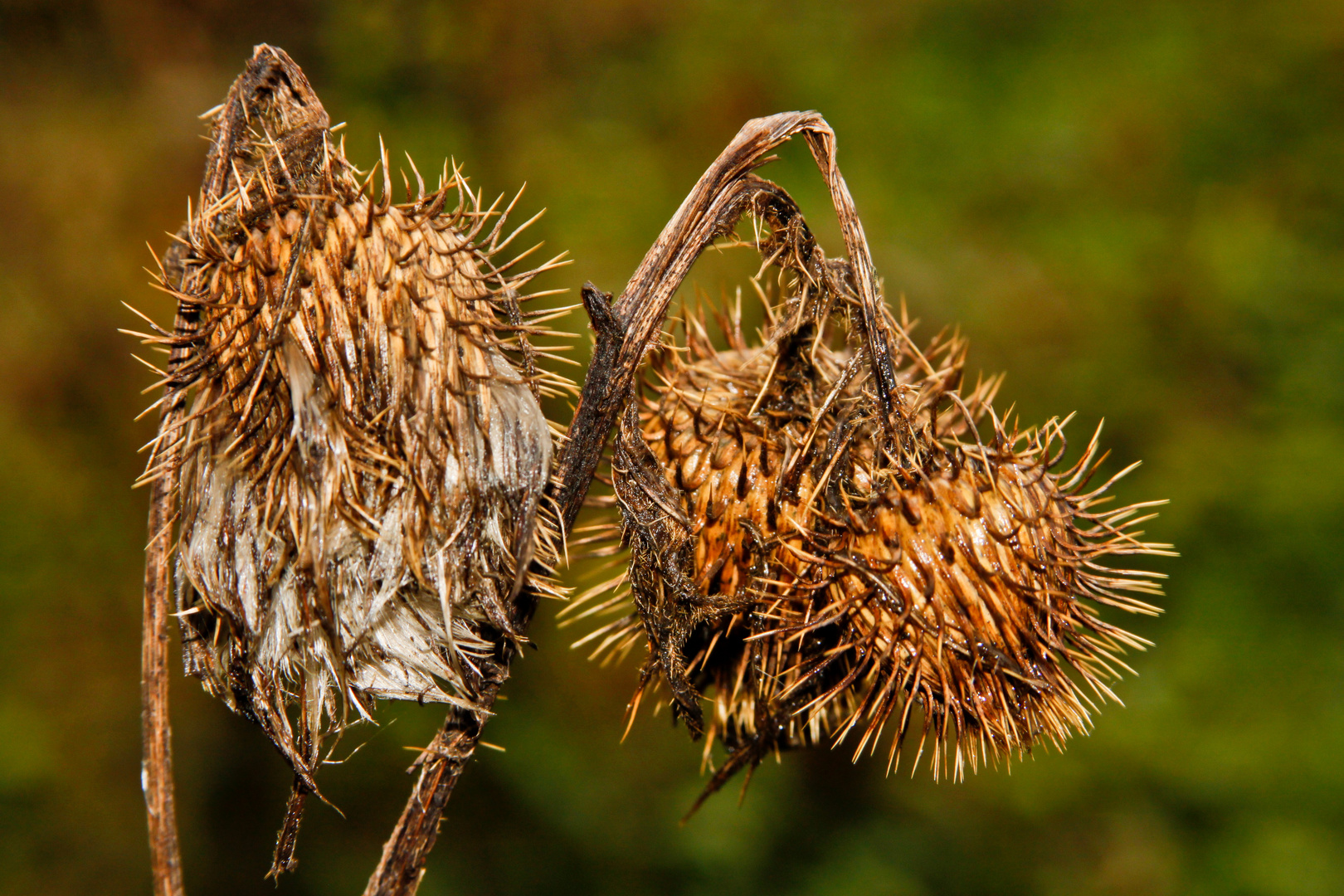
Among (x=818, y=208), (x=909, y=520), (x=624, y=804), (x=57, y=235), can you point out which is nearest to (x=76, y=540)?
(x=57, y=235)

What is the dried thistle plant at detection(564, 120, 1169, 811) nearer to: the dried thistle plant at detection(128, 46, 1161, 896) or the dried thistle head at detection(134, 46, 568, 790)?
the dried thistle plant at detection(128, 46, 1161, 896)

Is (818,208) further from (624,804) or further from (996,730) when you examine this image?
(996,730)

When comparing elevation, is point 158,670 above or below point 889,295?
below

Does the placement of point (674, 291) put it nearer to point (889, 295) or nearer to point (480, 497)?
point (480, 497)

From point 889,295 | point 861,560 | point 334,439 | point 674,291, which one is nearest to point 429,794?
point 334,439

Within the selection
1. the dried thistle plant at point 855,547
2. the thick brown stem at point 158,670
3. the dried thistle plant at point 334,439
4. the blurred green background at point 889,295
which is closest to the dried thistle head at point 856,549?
the dried thistle plant at point 855,547

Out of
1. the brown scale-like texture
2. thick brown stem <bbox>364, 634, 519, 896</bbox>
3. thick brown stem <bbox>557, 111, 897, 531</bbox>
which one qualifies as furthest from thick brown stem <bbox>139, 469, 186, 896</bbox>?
the brown scale-like texture
